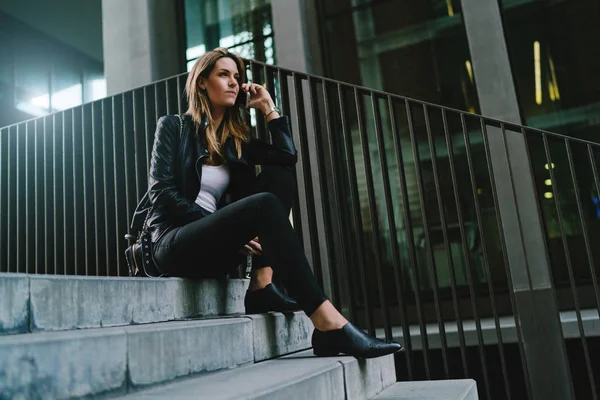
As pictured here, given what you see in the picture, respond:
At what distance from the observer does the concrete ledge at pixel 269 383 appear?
4.60 ft

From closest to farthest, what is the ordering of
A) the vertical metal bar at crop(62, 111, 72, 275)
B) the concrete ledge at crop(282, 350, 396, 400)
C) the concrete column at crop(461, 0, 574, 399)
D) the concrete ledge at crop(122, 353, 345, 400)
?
the concrete ledge at crop(122, 353, 345, 400) → the concrete ledge at crop(282, 350, 396, 400) → the vertical metal bar at crop(62, 111, 72, 275) → the concrete column at crop(461, 0, 574, 399)

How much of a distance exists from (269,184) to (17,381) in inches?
63.7

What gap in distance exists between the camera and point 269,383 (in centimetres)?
153

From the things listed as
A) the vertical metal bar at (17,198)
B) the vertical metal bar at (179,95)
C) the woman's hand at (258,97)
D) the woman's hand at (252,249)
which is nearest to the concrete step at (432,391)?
the woman's hand at (252,249)

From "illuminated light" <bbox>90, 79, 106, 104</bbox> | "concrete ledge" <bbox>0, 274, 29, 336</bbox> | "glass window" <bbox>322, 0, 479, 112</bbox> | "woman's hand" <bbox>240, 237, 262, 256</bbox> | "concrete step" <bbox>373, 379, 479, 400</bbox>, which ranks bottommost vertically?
"concrete step" <bbox>373, 379, 479, 400</bbox>

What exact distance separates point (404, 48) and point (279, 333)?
4163 mm

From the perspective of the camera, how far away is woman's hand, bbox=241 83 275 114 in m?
2.95


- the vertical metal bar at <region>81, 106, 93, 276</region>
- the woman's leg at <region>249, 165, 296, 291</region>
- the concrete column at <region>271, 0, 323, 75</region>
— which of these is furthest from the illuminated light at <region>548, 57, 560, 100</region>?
the vertical metal bar at <region>81, 106, 93, 276</region>

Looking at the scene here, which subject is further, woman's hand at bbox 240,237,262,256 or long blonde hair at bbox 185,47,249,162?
long blonde hair at bbox 185,47,249,162

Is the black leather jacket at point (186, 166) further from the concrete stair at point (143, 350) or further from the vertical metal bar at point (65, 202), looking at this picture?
the vertical metal bar at point (65, 202)

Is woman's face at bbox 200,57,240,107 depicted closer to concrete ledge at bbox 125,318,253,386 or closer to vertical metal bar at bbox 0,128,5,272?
concrete ledge at bbox 125,318,253,386

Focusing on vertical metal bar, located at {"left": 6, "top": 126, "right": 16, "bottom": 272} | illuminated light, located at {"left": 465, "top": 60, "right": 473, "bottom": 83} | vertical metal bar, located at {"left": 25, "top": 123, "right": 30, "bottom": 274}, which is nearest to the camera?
vertical metal bar, located at {"left": 25, "top": 123, "right": 30, "bottom": 274}

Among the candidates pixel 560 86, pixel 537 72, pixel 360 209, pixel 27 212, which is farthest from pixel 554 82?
pixel 27 212

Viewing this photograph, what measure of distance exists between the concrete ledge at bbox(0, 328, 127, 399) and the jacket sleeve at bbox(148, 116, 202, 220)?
953mm
